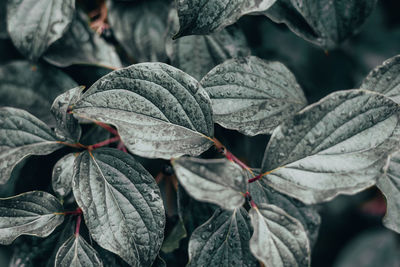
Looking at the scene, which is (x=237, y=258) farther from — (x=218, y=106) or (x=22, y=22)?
(x=22, y=22)

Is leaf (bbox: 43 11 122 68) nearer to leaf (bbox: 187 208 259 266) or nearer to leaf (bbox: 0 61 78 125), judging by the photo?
leaf (bbox: 0 61 78 125)

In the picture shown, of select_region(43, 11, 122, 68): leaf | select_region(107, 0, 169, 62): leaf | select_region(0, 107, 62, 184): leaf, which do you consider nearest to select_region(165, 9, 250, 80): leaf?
select_region(107, 0, 169, 62): leaf

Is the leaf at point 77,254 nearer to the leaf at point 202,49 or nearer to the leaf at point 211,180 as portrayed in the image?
the leaf at point 211,180

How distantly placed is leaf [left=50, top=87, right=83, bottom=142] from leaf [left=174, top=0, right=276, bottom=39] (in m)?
0.20

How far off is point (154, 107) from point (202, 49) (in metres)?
0.23

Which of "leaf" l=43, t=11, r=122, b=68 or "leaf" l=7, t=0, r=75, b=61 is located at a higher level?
"leaf" l=7, t=0, r=75, b=61

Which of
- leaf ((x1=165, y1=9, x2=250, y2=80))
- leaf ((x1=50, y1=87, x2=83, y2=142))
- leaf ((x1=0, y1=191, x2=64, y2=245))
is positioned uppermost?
leaf ((x1=165, y1=9, x2=250, y2=80))

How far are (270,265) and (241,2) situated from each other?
0.41 m

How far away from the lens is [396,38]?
4.05 feet

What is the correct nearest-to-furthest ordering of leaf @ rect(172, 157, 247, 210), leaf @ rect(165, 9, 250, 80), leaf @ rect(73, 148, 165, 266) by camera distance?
leaf @ rect(172, 157, 247, 210)
leaf @ rect(73, 148, 165, 266)
leaf @ rect(165, 9, 250, 80)

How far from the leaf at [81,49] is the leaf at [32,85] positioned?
4 centimetres

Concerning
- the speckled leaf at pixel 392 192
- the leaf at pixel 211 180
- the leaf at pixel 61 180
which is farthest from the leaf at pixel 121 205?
the speckled leaf at pixel 392 192

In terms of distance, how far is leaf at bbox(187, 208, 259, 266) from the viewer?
0.58 meters

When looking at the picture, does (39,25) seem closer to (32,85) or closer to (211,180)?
(32,85)
